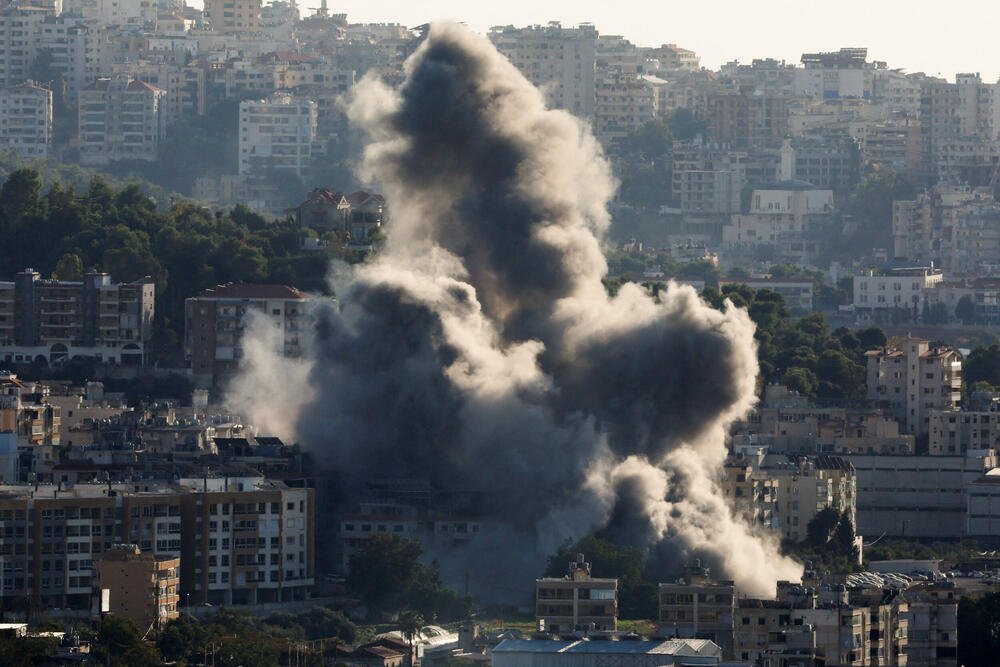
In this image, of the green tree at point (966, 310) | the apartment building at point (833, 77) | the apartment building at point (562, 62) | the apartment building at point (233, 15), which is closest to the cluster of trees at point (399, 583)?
the green tree at point (966, 310)

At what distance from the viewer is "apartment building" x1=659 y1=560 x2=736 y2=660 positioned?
49.8 metres

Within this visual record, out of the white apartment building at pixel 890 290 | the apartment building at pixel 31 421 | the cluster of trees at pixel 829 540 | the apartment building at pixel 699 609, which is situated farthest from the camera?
the white apartment building at pixel 890 290

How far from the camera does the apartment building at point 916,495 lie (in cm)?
7012

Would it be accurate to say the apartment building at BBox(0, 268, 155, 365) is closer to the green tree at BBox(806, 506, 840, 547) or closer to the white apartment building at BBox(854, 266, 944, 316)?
the green tree at BBox(806, 506, 840, 547)

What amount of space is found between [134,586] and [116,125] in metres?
80.4

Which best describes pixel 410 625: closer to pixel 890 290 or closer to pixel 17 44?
pixel 890 290

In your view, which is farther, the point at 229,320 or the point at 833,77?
the point at 833,77

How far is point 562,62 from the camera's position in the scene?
138 m

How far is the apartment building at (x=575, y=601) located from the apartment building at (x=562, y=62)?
3337 inches

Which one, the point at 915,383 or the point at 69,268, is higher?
the point at 69,268

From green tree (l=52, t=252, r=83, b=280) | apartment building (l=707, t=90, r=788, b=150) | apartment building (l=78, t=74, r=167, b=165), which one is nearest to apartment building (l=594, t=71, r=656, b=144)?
apartment building (l=707, t=90, r=788, b=150)

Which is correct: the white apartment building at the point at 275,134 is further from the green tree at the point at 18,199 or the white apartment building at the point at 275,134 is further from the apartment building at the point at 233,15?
the green tree at the point at 18,199

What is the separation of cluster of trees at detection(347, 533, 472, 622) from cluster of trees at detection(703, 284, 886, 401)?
21326mm

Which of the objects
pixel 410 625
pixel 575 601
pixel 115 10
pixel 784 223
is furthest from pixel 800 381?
pixel 115 10
